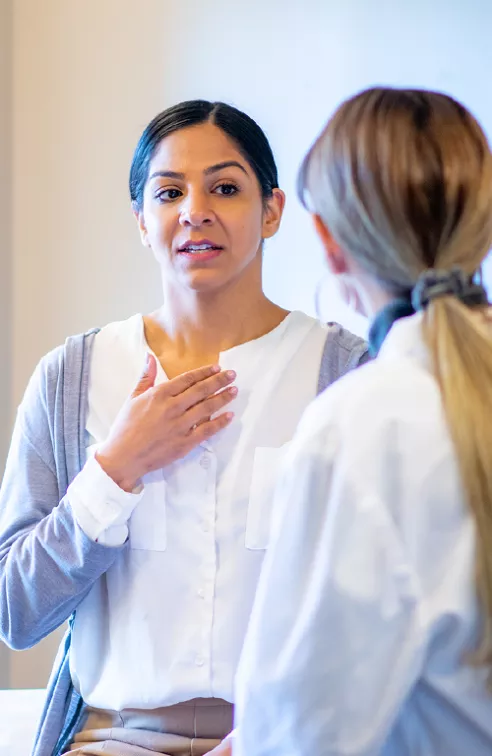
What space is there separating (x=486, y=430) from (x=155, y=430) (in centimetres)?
58

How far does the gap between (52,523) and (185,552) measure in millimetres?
184

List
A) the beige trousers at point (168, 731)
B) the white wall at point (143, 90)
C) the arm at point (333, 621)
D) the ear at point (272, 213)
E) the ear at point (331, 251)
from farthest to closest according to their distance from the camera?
the white wall at point (143, 90)
the ear at point (272, 213)
the beige trousers at point (168, 731)
the ear at point (331, 251)
the arm at point (333, 621)

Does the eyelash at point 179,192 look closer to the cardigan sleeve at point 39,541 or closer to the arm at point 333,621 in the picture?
the cardigan sleeve at point 39,541

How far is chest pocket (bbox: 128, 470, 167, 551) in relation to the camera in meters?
1.33

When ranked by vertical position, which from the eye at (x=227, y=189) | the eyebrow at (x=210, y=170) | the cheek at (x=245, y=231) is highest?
the eyebrow at (x=210, y=170)

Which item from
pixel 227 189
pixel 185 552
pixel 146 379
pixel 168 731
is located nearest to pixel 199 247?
pixel 227 189

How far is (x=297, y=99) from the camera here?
2.18 meters

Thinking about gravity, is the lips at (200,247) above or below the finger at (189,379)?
above

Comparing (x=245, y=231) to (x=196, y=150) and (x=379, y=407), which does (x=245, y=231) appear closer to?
(x=196, y=150)

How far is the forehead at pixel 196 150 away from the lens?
1.40 m

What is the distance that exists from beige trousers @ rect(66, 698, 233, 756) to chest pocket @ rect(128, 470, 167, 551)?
216mm

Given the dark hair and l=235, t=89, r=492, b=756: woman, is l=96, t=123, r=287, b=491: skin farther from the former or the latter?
l=235, t=89, r=492, b=756: woman

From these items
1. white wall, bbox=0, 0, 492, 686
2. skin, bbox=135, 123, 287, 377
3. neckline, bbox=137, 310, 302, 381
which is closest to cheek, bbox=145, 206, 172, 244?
skin, bbox=135, 123, 287, 377

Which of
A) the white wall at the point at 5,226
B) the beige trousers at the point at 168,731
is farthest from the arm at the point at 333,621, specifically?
the white wall at the point at 5,226
